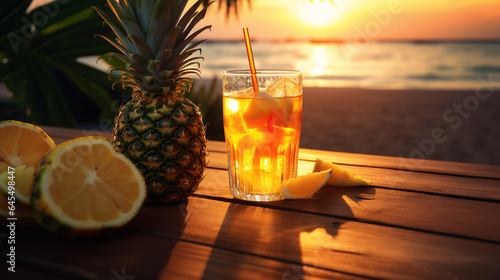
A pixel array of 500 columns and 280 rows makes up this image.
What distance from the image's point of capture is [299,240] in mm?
981

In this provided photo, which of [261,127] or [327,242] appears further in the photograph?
[261,127]

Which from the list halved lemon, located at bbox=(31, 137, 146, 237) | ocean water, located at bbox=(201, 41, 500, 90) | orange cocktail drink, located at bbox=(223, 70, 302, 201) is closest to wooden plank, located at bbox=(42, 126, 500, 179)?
orange cocktail drink, located at bbox=(223, 70, 302, 201)

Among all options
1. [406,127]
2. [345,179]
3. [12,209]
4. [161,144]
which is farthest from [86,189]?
[406,127]

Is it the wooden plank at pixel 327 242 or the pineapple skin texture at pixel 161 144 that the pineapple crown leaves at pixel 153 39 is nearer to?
the pineapple skin texture at pixel 161 144

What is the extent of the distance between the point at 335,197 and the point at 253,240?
1.44 ft

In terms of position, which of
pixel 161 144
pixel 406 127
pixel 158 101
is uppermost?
pixel 158 101

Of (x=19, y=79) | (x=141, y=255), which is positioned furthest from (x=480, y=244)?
(x=19, y=79)

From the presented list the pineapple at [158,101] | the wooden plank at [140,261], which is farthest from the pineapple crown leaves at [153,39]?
the wooden plank at [140,261]

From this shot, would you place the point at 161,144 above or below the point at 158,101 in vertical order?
below

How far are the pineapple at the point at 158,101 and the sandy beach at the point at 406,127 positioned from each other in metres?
4.58

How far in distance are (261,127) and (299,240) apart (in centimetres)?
48

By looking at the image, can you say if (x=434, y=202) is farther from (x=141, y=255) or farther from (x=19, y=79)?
(x=19, y=79)

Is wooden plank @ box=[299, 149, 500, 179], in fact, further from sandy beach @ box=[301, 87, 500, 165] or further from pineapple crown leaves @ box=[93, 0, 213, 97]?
sandy beach @ box=[301, 87, 500, 165]

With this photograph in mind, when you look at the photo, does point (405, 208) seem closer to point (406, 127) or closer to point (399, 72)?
point (406, 127)
